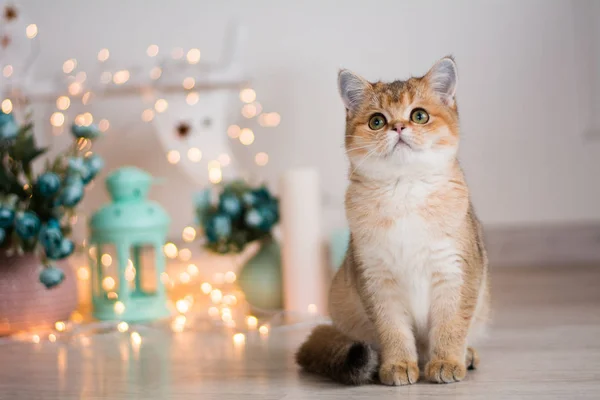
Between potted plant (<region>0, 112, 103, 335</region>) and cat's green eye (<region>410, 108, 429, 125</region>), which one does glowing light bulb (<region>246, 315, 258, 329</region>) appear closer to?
potted plant (<region>0, 112, 103, 335</region>)

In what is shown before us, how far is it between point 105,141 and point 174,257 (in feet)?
1.72

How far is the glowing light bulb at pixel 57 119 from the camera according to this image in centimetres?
284

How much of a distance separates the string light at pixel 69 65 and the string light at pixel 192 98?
59 cm

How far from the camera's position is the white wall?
2.80 meters

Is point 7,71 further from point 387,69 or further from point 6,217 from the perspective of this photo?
point 387,69

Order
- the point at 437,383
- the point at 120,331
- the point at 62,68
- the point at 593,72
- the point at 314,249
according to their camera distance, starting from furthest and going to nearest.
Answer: the point at 62,68
the point at 593,72
the point at 314,249
the point at 120,331
the point at 437,383

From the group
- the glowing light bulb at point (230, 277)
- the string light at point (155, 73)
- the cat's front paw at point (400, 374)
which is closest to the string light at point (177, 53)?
the string light at point (155, 73)

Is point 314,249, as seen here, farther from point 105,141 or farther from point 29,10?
point 29,10

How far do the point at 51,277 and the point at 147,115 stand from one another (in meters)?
1.20

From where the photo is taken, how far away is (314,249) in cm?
204

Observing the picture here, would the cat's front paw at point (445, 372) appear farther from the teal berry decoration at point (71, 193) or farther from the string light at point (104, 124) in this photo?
the string light at point (104, 124)

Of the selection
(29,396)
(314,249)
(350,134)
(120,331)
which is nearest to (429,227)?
(350,134)

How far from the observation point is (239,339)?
1.75 metres

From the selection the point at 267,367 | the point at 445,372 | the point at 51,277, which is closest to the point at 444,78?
the point at 445,372
